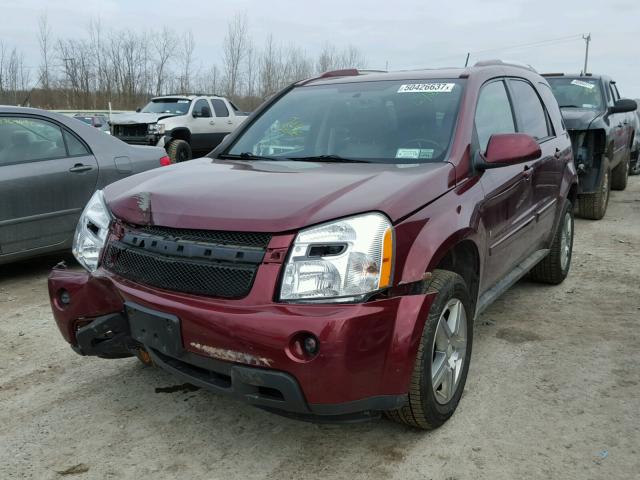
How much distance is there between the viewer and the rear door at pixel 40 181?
4.99 metres

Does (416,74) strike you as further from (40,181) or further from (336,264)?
(40,181)

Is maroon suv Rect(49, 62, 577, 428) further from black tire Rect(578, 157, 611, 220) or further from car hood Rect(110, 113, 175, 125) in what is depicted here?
car hood Rect(110, 113, 175, 125)

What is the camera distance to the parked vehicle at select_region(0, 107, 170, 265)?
16.4 feet

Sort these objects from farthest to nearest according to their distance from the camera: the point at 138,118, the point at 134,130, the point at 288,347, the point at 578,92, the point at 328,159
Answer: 1. the point at 138,118
2. the point at 134,130
3. the point at 578,92
4. the point at 328,159
5. the point at 288,347

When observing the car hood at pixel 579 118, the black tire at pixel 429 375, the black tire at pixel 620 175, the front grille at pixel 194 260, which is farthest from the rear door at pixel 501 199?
the black tire at pixel 620 175

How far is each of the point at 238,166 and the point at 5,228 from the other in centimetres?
272

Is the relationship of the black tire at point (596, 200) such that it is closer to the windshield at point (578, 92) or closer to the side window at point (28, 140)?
the windshield at point (578, 92)

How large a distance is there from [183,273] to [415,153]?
4.53ft

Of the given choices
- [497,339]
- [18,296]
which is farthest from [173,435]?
[18,296]

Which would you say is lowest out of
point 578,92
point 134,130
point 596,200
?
point 596,200

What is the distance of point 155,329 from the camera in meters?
2.48

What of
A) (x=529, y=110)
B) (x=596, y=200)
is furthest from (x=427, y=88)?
(x=596, y=200)

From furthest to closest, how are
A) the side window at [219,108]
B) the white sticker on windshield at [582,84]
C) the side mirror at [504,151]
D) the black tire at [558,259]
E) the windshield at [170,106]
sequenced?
the side window at [219,108]
the windshield at [170,106]
the white sticker on windshield at [582,84]
the black tire at [558,259]
the side mirror at [504,151]

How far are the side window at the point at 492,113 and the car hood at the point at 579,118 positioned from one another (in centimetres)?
397
